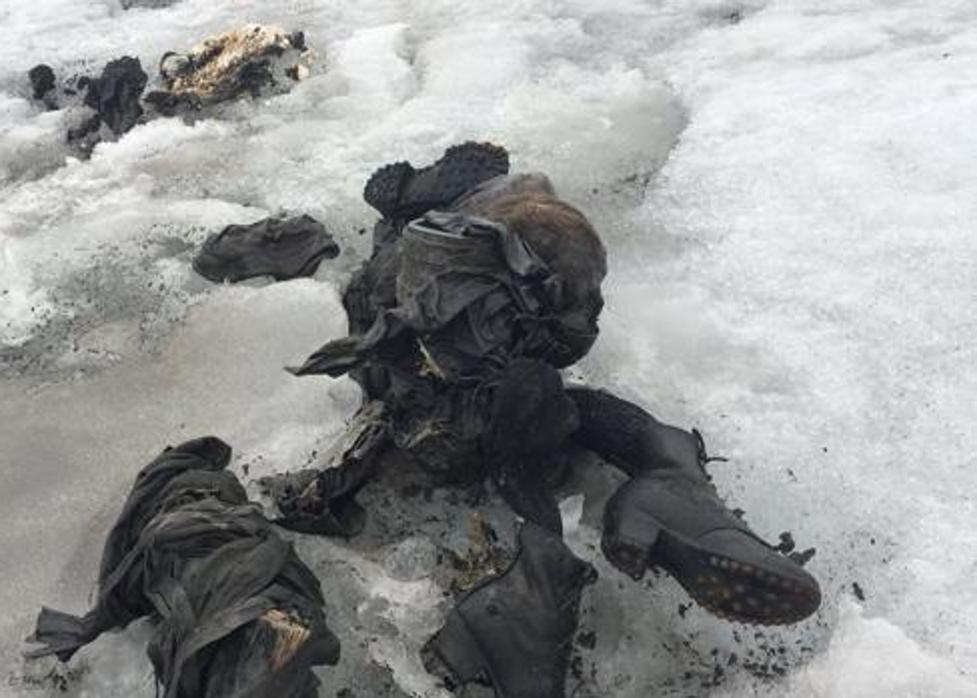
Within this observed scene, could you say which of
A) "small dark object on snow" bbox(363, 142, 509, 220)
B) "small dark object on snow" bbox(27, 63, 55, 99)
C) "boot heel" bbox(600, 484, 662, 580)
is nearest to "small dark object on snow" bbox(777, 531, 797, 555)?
"boot heel" bbox(600, 484, 662, 580)

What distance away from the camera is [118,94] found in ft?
15.1

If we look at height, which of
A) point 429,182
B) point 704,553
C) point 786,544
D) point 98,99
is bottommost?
point 786,544

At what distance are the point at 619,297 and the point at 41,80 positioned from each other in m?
3.29

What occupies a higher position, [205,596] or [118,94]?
[118,94]

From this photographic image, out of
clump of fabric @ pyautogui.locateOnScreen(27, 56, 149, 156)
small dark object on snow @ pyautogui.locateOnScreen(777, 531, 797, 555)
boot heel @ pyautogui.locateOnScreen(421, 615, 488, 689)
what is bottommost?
small dark object on snow @ pyautogui.locateOnScreen(777, 531, 797, 555)

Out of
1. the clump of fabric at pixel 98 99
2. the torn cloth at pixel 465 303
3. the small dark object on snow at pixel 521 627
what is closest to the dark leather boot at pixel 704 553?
the small dark object on snow at pixel 521 627

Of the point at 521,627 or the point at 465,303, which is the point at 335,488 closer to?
the point at 465,303

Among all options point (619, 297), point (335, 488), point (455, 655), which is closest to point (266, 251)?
point (619, 297)

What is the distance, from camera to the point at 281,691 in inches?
73.0

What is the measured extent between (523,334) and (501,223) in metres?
0.29

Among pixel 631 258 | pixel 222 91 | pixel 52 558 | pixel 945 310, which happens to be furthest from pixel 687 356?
pixel 222 91

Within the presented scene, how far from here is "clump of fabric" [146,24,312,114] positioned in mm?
4699

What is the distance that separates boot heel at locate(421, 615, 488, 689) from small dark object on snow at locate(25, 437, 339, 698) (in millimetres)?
215

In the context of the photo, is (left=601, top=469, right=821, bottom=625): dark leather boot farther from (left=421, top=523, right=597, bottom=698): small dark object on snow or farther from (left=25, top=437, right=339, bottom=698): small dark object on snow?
(left=25, top=437, right=339, bottom=698): small dark object on snow
